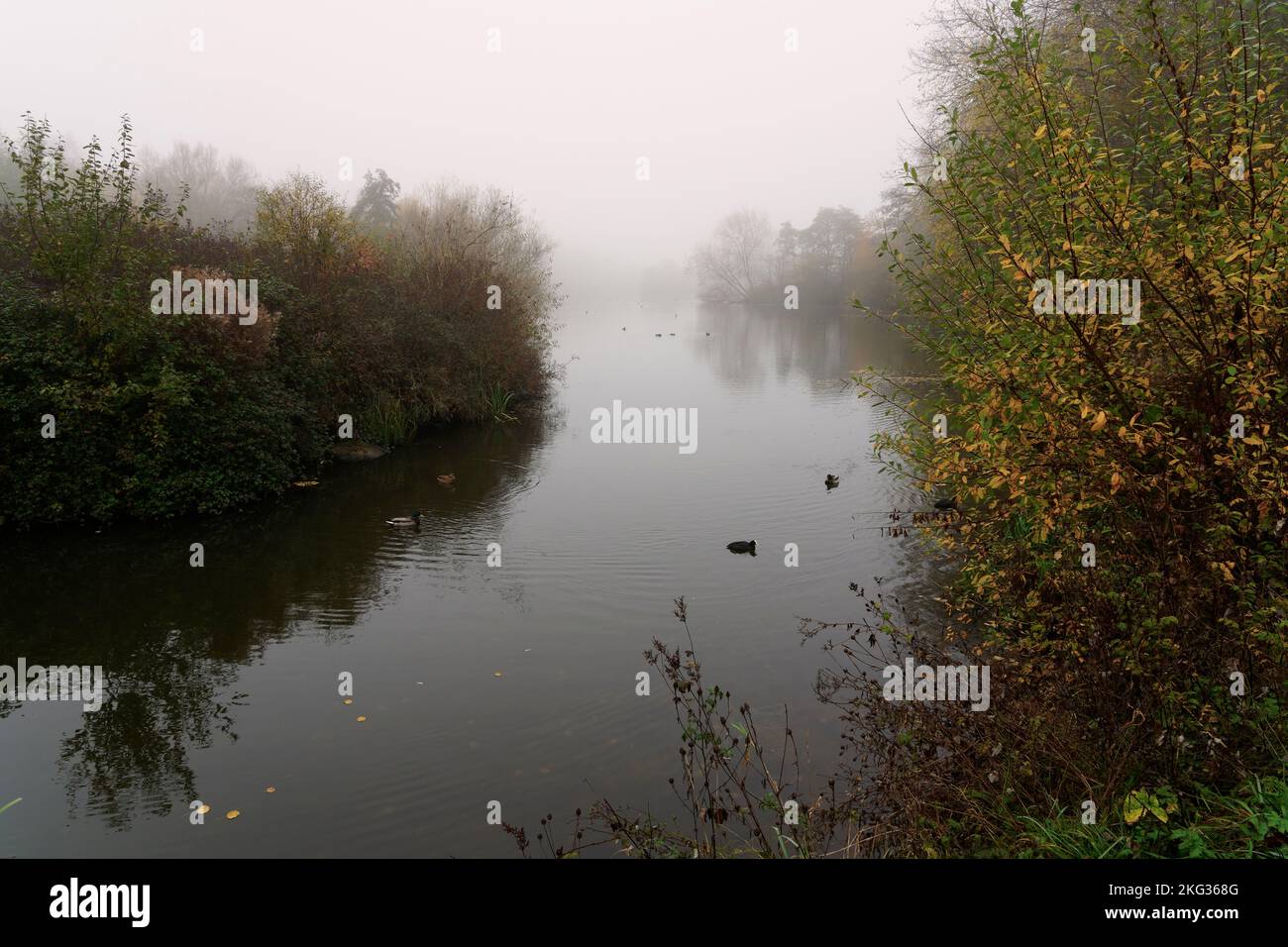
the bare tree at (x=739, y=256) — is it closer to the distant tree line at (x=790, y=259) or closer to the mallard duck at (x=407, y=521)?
the distant tree line at (x=790, y=259)

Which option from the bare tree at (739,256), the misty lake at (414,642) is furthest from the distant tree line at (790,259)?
the misty lake at (414,642)

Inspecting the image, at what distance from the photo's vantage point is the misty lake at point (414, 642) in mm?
6582

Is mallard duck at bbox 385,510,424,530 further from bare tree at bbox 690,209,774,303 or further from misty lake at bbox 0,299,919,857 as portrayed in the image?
bare tree at bbox 690,209,774,303

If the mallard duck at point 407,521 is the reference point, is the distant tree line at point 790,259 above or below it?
above

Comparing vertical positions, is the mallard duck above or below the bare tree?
below

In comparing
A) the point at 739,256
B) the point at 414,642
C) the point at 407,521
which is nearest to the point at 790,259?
the point at 739,256

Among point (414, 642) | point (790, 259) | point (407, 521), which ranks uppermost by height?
point (790, 259)

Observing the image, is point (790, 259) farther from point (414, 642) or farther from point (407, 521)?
point (414, 642)

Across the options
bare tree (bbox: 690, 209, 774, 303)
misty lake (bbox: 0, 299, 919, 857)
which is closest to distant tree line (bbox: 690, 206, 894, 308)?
bare tree (bbox: 690, 209, 774, 303)

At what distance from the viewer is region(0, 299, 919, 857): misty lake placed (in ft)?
21.6

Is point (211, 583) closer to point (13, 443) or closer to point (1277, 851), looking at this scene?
point (13, 443)

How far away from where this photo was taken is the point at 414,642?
9828 millimetres

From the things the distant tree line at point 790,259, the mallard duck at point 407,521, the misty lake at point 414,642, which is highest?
the distant tree line at point 790,259
